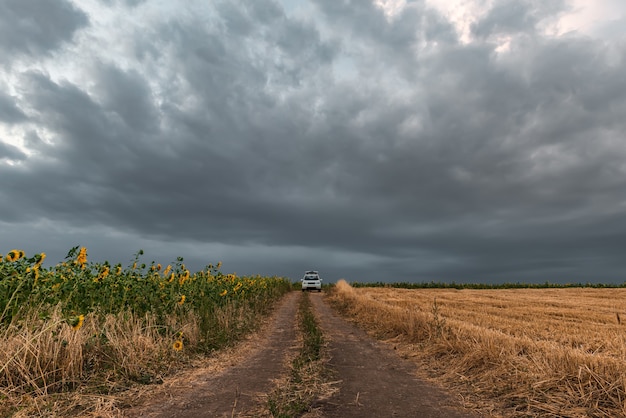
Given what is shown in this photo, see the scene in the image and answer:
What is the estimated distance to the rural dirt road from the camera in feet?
16.8

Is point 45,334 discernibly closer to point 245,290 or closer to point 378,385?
point 378,385

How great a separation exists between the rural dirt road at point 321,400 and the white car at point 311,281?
3161 centimetres

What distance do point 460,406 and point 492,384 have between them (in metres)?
1.03

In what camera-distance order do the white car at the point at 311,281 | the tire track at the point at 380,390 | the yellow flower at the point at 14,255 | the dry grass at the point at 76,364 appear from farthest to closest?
the white car at the point at 311,281
the yellow flower at the point at 14,255
the tire track at the point at 380,390
the dry grass at the point at 76,364

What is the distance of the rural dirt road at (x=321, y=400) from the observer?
511cm

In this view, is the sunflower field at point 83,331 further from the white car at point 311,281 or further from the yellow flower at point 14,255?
the white car at point 311,281

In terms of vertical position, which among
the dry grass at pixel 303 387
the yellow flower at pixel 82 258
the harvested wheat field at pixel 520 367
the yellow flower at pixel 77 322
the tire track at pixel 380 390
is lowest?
the tire track at pixel 380 390

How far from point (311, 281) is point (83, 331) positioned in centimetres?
3550

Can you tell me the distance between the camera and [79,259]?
8.13 meters

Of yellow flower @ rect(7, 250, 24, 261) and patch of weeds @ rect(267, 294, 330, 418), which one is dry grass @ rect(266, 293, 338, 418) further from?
yellow flower @ rect(7, 250, 24, 261)

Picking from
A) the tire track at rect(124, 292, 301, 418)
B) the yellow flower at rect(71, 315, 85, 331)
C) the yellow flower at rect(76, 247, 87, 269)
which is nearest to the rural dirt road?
the tire track at rect(124, 292, 301, 418)

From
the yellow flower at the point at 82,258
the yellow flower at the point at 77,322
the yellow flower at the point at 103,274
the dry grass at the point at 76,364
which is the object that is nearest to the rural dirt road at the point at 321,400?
the dry grass at the point at 76,364

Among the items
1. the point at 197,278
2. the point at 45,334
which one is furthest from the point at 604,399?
the point at 197,278

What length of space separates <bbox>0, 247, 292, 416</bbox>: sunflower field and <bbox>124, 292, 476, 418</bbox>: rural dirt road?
34.0 inches
